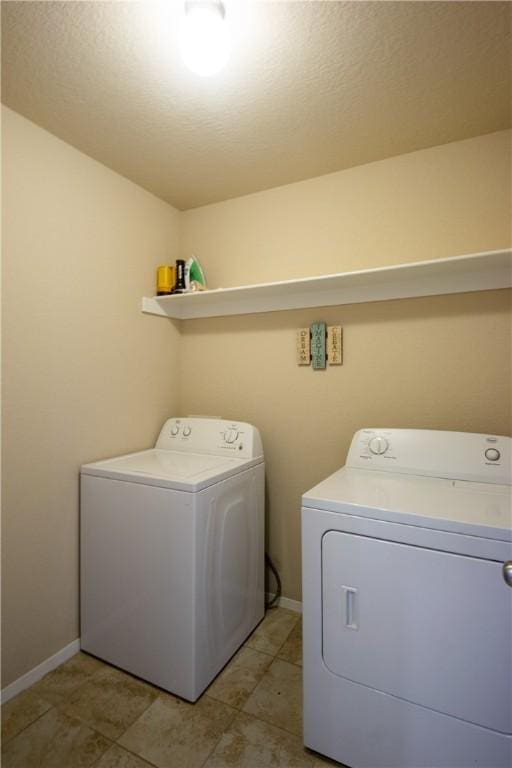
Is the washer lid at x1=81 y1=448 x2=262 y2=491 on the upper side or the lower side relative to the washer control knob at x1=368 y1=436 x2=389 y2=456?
lower

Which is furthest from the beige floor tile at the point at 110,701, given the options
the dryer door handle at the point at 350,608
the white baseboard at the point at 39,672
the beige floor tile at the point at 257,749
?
the dryer door handle at the point at 350,608

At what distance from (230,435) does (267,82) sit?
1.52m

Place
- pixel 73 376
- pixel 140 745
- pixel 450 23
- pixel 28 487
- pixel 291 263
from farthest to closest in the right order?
1. pixel 291 263
2. pixel 73 376
3. pixel 28 487
4. pixel 140 745
5. pixel 450 23

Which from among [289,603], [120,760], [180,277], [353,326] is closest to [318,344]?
[353,326]

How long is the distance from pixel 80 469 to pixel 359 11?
1.99 meters

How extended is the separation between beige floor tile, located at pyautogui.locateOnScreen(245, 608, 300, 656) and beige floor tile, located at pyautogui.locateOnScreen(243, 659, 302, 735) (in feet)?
0.40

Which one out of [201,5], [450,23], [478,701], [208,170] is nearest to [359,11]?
[450,23]

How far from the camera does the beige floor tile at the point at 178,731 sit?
4.00 ft

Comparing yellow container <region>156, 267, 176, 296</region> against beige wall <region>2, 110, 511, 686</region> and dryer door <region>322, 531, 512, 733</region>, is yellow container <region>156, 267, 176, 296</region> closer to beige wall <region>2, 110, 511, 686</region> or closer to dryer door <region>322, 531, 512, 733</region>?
beige wall <region>2, 110, 511, 686</region>

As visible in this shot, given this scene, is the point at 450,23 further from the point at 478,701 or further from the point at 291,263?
the point at 478,701

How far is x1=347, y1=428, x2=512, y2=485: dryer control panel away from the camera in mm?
1402

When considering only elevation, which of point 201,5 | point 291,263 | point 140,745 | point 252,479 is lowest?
point 140,745

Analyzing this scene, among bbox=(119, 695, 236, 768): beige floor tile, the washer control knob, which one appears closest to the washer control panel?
the washer control knob

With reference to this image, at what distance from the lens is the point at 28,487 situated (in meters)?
1.52
